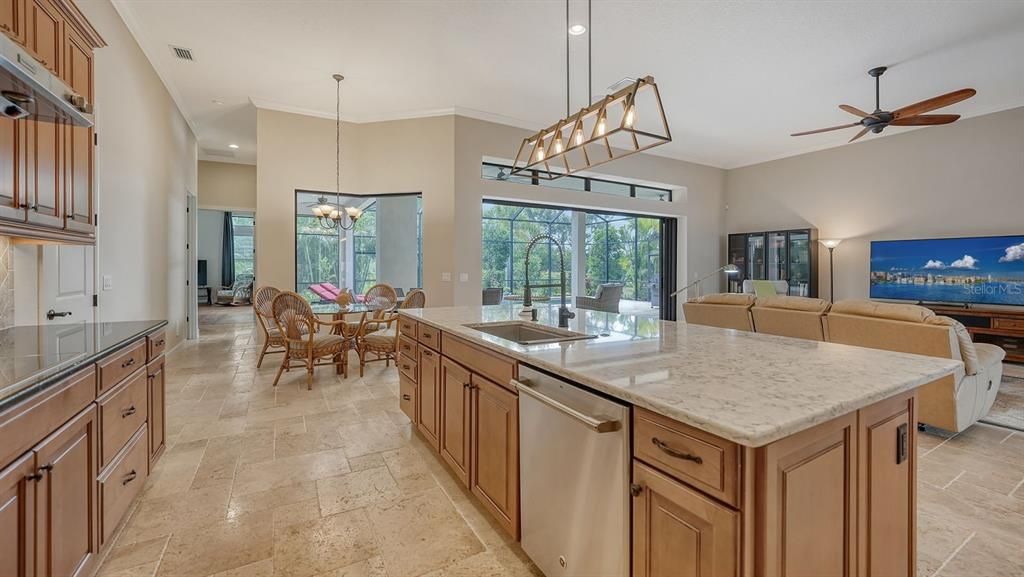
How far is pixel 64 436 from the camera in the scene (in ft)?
4.57

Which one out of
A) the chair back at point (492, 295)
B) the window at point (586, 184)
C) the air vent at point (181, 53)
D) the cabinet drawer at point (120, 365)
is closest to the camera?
the cabinet drawer at point (120, 365)

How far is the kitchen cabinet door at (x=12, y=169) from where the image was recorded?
1715 millimetres

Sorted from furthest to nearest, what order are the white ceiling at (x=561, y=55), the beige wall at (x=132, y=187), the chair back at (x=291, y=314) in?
the chair back at (x=291, y=314)
the white ceiling at (x=561, y=55)
the beige wall at (x=132, y=187)

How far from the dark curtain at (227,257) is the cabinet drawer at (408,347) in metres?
12.4

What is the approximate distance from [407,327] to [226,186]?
7.88 m

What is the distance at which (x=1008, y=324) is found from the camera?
17.0 ft

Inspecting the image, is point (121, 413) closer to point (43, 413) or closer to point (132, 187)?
point (43, 413)

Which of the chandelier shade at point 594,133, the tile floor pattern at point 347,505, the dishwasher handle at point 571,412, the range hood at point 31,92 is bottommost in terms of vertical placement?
the tile floor pattern at point 347,505

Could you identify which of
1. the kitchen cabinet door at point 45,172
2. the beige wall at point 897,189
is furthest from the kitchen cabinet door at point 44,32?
the beige wall at point 897,189

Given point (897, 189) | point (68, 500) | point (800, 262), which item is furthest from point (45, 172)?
point (897, 189)

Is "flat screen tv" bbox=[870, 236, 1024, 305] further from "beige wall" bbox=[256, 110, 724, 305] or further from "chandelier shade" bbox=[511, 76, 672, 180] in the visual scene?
"beige wall" bbox=[256, 110, 724, 305]

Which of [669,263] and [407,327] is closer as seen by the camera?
[407,327]

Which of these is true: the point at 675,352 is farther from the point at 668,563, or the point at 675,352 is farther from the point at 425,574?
the point at 425,574

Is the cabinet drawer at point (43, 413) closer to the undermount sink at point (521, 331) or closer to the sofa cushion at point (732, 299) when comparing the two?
the undermount sink at point (521, 331)
